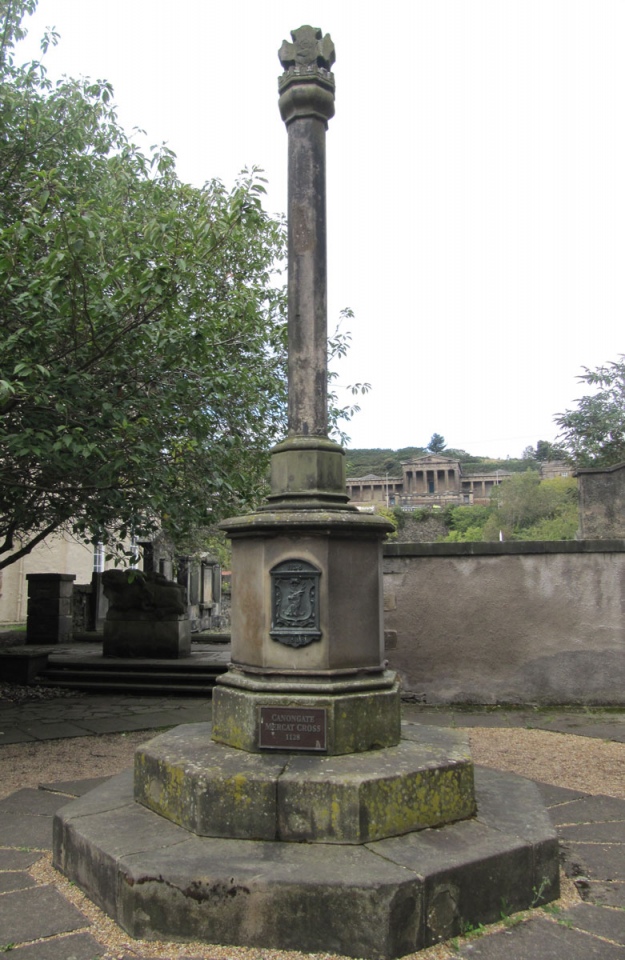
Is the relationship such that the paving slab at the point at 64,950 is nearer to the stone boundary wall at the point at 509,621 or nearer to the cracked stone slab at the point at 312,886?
the cracked stone slab at the point at 312,886

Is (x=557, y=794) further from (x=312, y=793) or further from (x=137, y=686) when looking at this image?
(x=137, y=686)

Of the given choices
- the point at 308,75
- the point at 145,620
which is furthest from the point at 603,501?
the point at 308,75

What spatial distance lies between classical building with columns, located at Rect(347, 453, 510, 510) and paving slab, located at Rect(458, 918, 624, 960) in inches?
4280

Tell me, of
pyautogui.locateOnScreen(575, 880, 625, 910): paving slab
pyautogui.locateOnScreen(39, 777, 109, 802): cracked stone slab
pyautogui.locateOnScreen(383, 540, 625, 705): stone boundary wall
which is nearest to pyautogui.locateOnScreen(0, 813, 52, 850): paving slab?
pyautogui.locateOnScreen(39, 777, 109, 802): cracked stone slab

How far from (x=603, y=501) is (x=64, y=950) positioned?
935 cm

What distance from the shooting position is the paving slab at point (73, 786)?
4934mm

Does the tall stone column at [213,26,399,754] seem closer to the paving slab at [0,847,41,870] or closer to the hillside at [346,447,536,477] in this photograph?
the paving slab at [0,847,41,870]

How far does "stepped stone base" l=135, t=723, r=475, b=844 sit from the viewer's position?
318 centimetres

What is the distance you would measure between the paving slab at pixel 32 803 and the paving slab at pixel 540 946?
2.90 m

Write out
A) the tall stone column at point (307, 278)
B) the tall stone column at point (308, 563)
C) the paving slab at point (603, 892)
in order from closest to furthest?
the paving slab at point (603, 892), the tall stone column at point (308, 563), the tall stone column at point (307, 278)

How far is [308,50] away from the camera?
4324 mm

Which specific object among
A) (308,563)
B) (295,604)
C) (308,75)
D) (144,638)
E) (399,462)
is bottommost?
(144,638)

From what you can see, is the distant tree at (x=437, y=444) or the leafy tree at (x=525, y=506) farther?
the distant tree at (x=437, y=444)

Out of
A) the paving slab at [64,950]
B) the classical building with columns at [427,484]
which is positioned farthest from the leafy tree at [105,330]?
the classical building with columns at [427,484]
